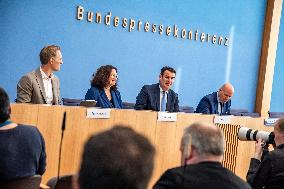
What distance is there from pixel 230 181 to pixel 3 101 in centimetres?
141

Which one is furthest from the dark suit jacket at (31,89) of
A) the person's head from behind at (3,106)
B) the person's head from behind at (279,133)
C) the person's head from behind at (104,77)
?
the person's head from behind at (279,133)

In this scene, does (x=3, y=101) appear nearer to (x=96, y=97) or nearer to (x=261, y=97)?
(x=96, y=97)

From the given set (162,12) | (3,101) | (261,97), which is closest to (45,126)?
(3,101)

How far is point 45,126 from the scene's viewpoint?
3.53 metres

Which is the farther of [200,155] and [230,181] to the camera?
[200,155]

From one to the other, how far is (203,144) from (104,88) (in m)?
2.74

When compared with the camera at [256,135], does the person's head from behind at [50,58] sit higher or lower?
higher

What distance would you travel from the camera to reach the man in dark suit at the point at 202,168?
2.02 metres

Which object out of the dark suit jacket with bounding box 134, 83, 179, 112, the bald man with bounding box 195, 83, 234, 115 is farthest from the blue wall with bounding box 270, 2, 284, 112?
the dark suit jacket with bounding box 134, 83, 179, 112

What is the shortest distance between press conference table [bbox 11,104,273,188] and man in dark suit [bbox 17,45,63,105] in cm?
66

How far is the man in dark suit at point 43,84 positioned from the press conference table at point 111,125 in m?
0.66

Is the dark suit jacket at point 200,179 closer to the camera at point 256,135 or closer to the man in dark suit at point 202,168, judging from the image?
the man in dark suit at point 202,168

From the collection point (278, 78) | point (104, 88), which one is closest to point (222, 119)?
point (104, 88)

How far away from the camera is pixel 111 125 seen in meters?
3.88
